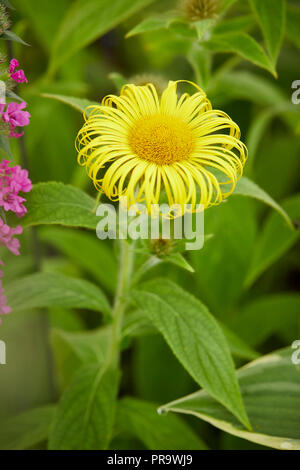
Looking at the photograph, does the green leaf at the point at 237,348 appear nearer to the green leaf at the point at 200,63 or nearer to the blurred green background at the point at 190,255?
the blurred green background at the point at 190,255

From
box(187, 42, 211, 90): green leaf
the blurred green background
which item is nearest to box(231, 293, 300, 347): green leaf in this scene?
the blurred green background

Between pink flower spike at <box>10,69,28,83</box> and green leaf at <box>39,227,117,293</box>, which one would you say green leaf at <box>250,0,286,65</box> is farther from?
green leaf at <box>39,227,117,293</box>

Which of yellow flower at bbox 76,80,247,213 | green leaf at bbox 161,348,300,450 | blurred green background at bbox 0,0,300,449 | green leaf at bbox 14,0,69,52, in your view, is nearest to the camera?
yellow flower at bbox 76,80,247,213

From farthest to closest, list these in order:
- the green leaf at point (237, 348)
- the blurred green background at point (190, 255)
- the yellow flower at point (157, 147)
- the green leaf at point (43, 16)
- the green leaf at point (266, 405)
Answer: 1. the green leaf at point (43, 16)
2. the blurred green background at point (190, 255)
3. the green leaf at point (237, 348)
4. the green leaf at point (266, 405)
5. the yellow flower at point (157, 147)

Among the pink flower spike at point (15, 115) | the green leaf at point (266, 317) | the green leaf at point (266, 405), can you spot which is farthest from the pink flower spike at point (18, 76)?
the green leaf at point (266, 317)

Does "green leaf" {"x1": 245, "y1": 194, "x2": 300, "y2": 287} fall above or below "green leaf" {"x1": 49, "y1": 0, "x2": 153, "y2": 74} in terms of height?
below

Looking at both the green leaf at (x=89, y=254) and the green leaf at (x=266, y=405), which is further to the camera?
the green leaf at (x=89, y=254)
